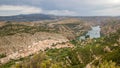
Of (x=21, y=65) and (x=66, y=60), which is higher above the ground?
(x=21, y=65)

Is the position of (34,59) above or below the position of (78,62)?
above

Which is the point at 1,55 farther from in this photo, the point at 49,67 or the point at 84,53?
the point at 49,67

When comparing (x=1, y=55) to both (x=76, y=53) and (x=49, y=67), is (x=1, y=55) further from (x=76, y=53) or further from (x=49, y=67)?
(x=49, y=67)

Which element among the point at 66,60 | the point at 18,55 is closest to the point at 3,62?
the point at 18,55

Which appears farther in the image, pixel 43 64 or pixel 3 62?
pixel 3 62

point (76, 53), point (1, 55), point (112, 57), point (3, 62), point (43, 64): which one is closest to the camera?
point (43, 64)

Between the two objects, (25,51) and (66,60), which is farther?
(25,51)

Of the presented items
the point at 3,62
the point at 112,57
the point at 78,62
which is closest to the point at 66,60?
the point at 78,62

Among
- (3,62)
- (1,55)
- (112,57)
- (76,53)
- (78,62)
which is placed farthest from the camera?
(1,55)

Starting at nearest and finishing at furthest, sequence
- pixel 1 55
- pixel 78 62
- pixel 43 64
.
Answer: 1. pixel 43 64
2. pixel 78 62
3. pixel 1 55
